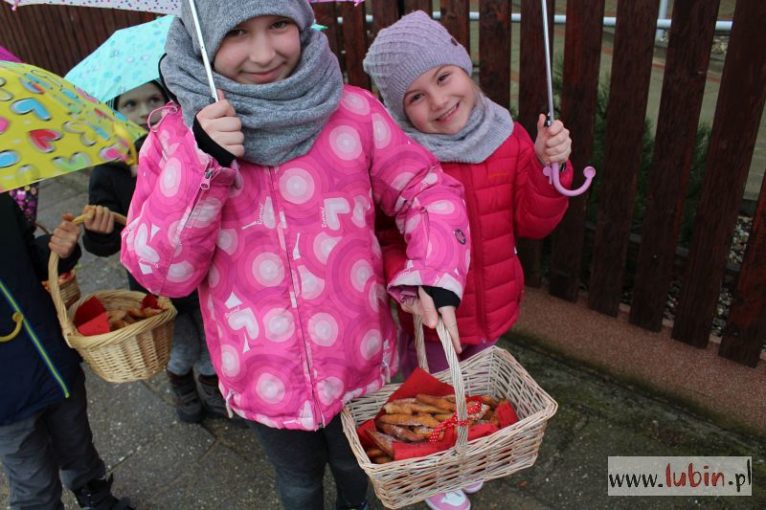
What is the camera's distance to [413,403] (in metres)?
1.76

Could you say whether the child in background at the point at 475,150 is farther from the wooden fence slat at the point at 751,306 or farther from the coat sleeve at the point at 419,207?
the wooden fence slat at the point at 751,306

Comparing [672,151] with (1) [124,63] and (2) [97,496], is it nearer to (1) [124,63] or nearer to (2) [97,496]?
(1) [124,63]

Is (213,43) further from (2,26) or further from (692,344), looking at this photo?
(2,26)

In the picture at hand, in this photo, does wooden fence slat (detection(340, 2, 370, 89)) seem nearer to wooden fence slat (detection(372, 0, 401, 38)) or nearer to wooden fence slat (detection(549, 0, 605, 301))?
wooden fence slat (detection(372, 0, 401, 38))

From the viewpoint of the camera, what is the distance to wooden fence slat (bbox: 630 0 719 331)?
231 centimetres

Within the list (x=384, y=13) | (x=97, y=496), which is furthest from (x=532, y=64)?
(x=97, y=496)

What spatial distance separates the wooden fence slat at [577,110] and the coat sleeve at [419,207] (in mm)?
1259

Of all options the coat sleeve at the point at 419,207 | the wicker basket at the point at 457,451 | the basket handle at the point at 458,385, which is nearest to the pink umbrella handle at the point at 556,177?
the coat sleeve at the point at 419,207

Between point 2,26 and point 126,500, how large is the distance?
19.2ft

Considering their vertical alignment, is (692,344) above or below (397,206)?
below

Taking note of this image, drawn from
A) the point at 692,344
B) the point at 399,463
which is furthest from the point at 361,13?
the point at 399,463

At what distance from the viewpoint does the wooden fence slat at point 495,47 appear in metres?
2.79

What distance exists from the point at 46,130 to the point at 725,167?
7.68 feet

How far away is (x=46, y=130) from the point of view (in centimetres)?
171
